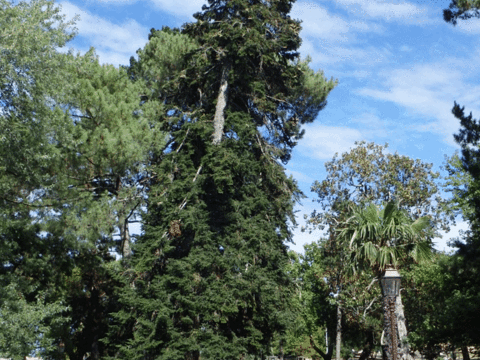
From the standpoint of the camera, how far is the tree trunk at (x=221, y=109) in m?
20.2

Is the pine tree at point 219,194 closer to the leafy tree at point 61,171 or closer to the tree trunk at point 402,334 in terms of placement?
the leafy tree at point 61,171

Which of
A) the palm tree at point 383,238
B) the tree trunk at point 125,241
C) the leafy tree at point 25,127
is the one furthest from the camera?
the tree trunk at point 125,241

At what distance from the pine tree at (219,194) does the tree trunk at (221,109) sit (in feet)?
0.15

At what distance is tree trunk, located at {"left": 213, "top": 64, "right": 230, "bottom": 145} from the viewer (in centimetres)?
2022

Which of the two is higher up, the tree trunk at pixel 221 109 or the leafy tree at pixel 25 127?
the tree trunk at pixel 221 109

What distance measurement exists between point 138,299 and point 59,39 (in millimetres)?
9041

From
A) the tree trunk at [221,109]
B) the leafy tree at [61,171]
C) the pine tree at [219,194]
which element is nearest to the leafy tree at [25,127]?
the leafy tree at [61,171]

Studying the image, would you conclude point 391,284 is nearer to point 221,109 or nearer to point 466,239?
point 466,239

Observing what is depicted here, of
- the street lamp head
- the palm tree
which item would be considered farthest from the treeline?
the street lamp head

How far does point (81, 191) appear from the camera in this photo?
1825 centimetres

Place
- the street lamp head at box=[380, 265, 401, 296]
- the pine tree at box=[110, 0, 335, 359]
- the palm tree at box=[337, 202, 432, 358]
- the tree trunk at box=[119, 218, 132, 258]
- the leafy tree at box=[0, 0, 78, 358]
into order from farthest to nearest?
1. the tree trunk at box=[119, 218, 132, 258]
2. the pine tree at box=[110, 0, 335, 359]
3. the palm tree at box=[337, 202, 432, 358]
4. the leafy tree at box=[0, 0, 78, 358]
5. the street lamp head at box=[380, 265, 401, 296]

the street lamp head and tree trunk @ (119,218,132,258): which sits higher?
tree trunk @ (119,218,132,258)

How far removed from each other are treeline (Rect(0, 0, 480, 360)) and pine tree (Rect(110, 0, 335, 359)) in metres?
0.07

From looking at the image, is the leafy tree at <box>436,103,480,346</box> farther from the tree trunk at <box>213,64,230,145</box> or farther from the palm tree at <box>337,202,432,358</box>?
the tree trunk at <box>213,64,230,145</box>
